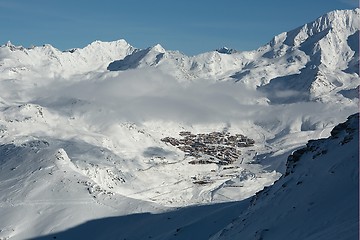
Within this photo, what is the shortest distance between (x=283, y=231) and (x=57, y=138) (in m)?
164

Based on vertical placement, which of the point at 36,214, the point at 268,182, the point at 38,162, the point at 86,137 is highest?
the point at 86,137

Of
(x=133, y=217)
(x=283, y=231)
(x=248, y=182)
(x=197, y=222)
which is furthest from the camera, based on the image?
(x=248, y=182)

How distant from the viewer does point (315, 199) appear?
132ft

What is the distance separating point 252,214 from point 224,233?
4.60m

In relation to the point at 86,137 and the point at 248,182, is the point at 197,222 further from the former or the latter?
the point at 86,137

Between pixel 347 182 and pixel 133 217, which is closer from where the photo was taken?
pixel 347 182

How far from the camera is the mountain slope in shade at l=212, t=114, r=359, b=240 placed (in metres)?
34.8

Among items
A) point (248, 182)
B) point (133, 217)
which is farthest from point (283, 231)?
point (248, 182)

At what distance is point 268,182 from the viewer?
497 feet

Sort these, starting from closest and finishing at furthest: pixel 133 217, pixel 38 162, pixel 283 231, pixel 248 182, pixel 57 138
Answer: pixel 283 231 → pixel 133 217 → pixel 38 162 → pixel 248 182 → pixel 57 138

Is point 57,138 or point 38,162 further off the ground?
point 57,138

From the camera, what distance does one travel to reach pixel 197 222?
7362 centimetres

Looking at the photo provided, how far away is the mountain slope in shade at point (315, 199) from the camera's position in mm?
34781

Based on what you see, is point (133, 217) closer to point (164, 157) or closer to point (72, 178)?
point (72, 178)
